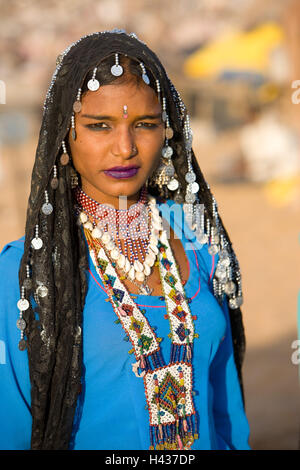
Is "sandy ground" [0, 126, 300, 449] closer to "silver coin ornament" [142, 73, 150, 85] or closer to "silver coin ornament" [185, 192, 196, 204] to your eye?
"silver coin ornament" [185, 192, 196, 204]

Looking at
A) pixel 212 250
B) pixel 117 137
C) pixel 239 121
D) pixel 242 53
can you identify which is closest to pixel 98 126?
pixel 117 137

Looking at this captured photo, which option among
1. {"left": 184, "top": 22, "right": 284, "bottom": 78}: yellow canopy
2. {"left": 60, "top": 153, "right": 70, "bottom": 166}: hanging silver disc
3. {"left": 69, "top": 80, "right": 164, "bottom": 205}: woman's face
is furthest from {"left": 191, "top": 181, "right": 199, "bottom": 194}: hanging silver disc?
{"left": 184, "top": 22, "right": 284, "bottom": 78}: yellow canopy

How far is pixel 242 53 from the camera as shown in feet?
54.7

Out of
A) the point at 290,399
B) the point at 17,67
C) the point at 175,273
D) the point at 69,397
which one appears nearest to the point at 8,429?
the point at 69,397

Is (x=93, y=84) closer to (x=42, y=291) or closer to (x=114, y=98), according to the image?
(x=114, y=98)

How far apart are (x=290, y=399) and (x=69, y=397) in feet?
11.8

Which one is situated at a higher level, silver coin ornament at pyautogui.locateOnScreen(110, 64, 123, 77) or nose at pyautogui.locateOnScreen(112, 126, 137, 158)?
silver coin ornament at pyautogui.locateOnScreen(110, 64, 123, 77)

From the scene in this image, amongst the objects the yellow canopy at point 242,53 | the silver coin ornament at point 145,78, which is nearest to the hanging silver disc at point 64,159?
the silver coin ornament at point 145,78

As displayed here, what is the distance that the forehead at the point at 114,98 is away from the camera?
6.66ft

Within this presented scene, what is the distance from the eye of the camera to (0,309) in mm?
1969

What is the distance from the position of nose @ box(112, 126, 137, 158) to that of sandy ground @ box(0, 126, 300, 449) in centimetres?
328

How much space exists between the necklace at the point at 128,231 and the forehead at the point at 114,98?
1.23 ft

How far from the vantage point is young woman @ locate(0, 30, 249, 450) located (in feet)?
6.64

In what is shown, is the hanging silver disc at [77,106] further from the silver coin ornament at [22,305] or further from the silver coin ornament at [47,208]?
the silver coin ornament at [22,305]
